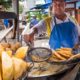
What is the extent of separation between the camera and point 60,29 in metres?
3.51

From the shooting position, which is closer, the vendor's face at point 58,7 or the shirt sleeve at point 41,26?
the vendor's face at point 58,7

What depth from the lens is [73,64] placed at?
1.77 meters

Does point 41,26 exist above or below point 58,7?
below

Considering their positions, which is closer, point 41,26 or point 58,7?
point 58,7

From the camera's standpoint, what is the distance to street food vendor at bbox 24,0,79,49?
3.40m

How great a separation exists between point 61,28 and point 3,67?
2397 millimetres

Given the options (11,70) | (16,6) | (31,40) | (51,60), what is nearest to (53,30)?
(31,40)

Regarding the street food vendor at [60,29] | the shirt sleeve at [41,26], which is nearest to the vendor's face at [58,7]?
the street food vendor at [60,29]

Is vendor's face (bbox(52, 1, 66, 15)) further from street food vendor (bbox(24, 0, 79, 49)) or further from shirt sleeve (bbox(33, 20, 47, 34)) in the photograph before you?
shirt sleeve (bbox(33, 20, 47, 34))

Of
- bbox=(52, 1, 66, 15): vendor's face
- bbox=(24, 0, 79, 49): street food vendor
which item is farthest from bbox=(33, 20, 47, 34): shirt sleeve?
bbox=(52, 1, 66, 15): vendor's face

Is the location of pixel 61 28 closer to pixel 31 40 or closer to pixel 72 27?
pixel 72 27

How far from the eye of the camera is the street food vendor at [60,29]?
3.40m

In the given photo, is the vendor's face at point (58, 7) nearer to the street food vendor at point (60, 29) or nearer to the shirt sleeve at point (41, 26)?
the street food vendor at point (60, 29)

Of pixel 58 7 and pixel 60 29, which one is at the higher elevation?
pixel 58 7
